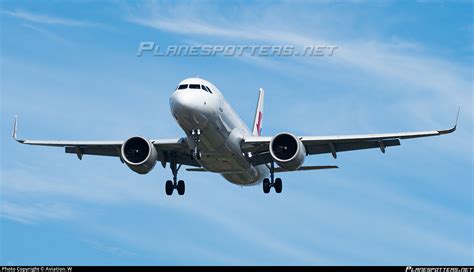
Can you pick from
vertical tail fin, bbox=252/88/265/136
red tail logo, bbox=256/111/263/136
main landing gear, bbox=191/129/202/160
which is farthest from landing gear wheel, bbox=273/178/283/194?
red tail logo, bbox=256/111/263/136

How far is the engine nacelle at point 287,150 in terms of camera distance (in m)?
55.2

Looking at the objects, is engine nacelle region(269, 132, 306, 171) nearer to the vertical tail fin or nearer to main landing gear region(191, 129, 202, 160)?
main landing gear region(191, 129, 202, 160)

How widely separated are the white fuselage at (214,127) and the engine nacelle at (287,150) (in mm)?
1962

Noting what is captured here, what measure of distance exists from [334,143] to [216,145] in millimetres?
6827

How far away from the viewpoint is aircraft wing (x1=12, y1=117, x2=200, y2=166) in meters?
57.4

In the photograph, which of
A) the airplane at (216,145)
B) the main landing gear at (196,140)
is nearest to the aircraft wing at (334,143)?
the airplane at (216,145)

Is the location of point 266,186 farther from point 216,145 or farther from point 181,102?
point 181,102

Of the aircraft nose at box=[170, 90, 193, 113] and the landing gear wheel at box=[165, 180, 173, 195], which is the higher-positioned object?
the aircraft nose at box=[170, 90, 193, 113]

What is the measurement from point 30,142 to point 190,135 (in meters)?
11.8

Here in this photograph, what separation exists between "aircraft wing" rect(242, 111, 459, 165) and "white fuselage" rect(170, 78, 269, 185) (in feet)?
2.20

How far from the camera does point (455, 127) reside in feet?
171

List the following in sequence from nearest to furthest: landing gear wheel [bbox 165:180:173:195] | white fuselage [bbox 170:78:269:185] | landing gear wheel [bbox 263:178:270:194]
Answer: white fuselage [bbox 170:78:269:185] → landing gear wheel [bbox 263:178:270:194] → landing gear wheel [bbox 165:180:173:195]

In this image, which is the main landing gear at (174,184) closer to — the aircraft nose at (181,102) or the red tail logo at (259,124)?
the aircraft nose at (181,102)

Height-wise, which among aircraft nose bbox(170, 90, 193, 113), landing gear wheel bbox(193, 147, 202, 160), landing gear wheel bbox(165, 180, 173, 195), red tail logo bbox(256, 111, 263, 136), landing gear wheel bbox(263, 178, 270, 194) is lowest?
landing gear wheel bbox(193, 147, 202, 160)
